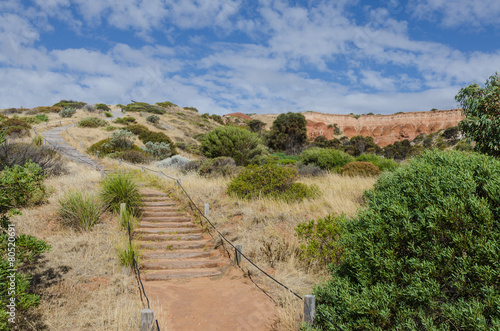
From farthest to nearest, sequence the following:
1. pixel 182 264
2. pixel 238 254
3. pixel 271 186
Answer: pixel 271 186 < pixel 182 264 < pixel 238 254

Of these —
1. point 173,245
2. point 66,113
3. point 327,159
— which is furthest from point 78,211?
point 66,113

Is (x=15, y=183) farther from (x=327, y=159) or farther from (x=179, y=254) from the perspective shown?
(x=327, y=159)

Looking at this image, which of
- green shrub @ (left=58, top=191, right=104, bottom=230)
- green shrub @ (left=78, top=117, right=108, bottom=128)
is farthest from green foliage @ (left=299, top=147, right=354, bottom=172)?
green shrub @ (left=78, top=117, right=108, bottom=128)

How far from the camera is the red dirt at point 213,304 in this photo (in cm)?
444

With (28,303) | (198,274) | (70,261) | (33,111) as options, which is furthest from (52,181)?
(33,111)

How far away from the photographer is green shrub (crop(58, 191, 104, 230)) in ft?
25.7

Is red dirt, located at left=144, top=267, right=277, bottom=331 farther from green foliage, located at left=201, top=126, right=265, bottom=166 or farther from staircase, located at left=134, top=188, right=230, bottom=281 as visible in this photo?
green foliage, located at left=201, top=126, right=265, bottom=166

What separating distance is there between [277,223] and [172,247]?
9.28 feet

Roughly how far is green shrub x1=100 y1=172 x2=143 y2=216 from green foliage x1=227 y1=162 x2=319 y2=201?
324 cm

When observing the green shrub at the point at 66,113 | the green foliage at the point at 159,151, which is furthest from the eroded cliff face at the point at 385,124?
the green shrub at the point at 66,113

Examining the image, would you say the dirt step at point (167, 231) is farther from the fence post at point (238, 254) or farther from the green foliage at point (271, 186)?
the fence post at point (238, 254)

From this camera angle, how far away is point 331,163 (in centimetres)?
1802

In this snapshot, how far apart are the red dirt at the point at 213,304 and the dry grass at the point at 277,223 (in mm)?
265

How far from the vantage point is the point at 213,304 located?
5137mm
